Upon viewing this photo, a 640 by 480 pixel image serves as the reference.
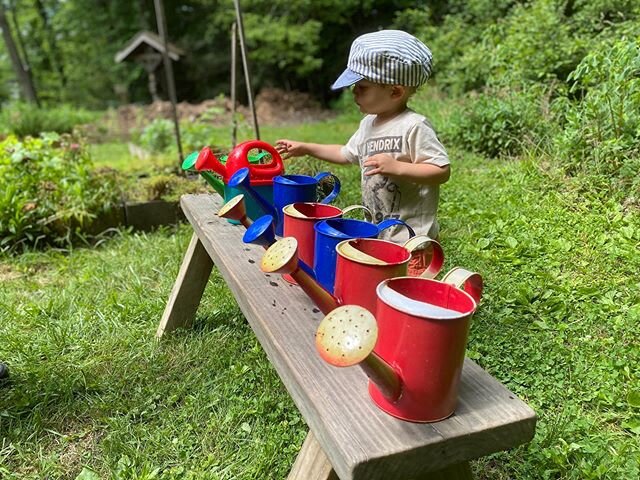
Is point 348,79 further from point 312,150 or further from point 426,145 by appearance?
point 312,150

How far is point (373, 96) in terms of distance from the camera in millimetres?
1618

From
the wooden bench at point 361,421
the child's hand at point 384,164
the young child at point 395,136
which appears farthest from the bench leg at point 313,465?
the child's hand at point 384,164

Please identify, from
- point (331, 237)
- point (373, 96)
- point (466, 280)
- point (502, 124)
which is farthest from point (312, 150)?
point (502, 124)

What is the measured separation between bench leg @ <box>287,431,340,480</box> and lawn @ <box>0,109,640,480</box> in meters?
0.65

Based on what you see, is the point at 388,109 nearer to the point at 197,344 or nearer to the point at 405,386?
the point at 405,386

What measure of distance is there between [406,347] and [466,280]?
0.20 m

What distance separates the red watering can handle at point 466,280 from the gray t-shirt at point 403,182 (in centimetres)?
70

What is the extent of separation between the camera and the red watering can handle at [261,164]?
1.67 m

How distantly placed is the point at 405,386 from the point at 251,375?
1.26 m

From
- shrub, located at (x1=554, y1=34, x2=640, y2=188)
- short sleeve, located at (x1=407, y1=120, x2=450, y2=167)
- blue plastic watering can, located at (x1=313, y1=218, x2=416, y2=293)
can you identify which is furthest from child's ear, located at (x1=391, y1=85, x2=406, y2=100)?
shrub, located at (x1=554, y1=34, x2=640, y2=188)

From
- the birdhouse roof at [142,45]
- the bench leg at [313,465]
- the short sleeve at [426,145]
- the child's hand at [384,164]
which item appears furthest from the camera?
the birdhouse roof at [142,45]

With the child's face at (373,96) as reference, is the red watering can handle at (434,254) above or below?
below

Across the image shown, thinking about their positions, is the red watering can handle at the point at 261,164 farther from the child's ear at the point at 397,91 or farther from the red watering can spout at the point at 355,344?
the red watering can spout at the point at 355,344

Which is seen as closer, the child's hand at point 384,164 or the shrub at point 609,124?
the child's hand at point 384,164
